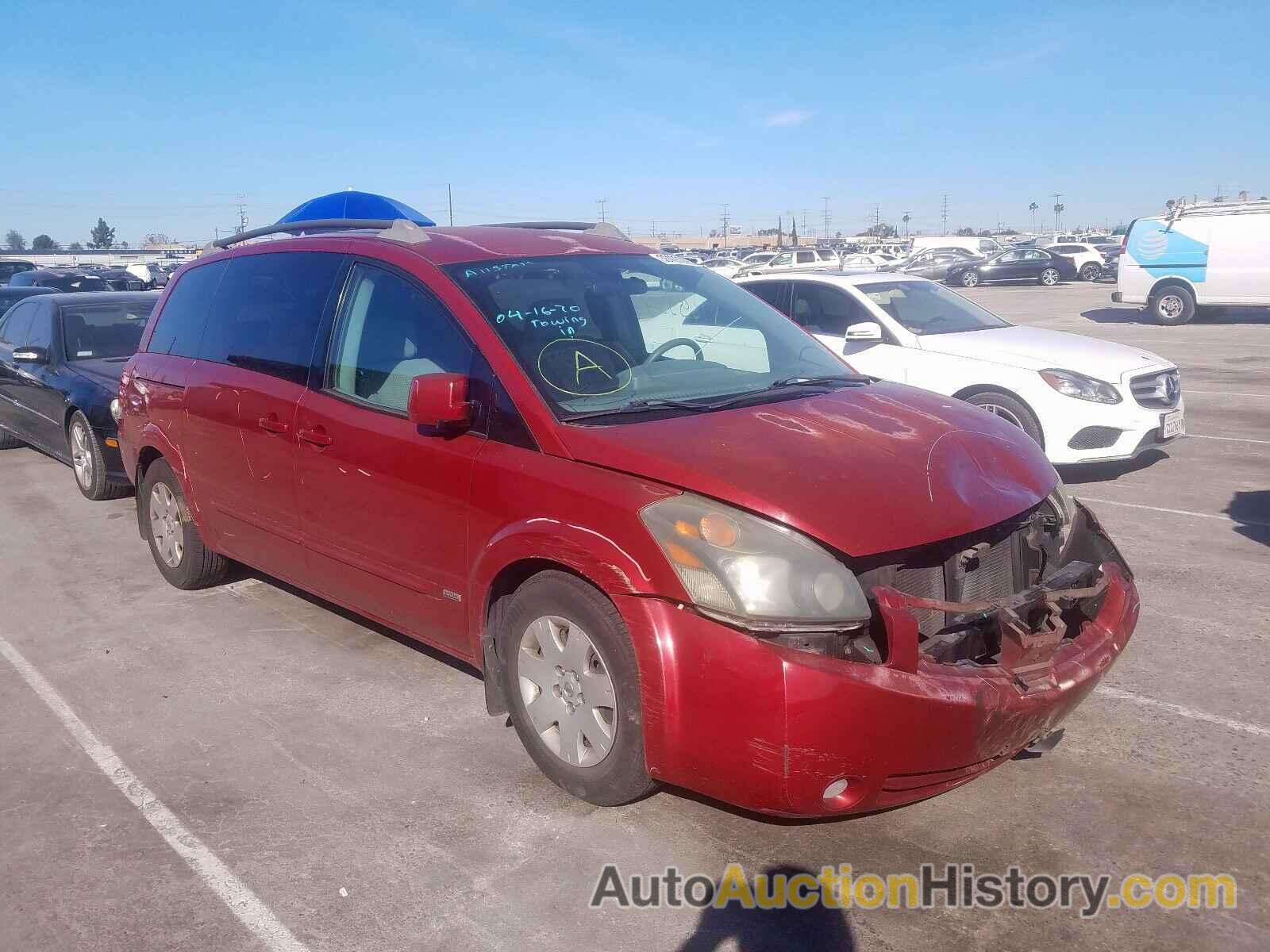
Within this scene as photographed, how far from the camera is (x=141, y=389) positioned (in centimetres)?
590

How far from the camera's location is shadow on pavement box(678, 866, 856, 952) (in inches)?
111

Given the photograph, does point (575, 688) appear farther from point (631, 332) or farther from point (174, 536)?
point (174, 536)

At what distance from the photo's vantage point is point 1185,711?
412 centimetres

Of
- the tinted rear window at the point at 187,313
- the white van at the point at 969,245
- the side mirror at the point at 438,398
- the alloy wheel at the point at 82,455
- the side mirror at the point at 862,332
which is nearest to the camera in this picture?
the side mirror at the point at 438,398

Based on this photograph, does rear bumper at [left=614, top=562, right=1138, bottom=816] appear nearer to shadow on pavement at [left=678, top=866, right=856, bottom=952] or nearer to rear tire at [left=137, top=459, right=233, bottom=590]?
shadow on pavement at [left=678, top=866, right=856, bottom=952]

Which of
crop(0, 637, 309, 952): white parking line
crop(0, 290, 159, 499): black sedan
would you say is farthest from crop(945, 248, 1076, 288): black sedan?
crop(0, 637, 309, 952): white parking line

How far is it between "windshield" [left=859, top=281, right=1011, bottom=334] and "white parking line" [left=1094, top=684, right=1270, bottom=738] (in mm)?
4727

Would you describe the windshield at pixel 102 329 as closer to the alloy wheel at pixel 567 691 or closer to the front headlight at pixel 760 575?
the alloy wheel at pixel 567 691

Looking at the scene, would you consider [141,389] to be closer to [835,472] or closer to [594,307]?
[594,307]

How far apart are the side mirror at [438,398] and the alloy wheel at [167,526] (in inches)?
108

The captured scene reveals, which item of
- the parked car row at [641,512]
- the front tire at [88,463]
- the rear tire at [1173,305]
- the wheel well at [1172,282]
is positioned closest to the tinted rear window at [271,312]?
the parked car row at [641,512]

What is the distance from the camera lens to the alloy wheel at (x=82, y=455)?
840 centimetres

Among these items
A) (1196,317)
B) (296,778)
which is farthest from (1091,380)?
(1196,317)

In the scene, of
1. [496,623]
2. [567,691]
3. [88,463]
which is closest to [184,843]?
[496,623]
